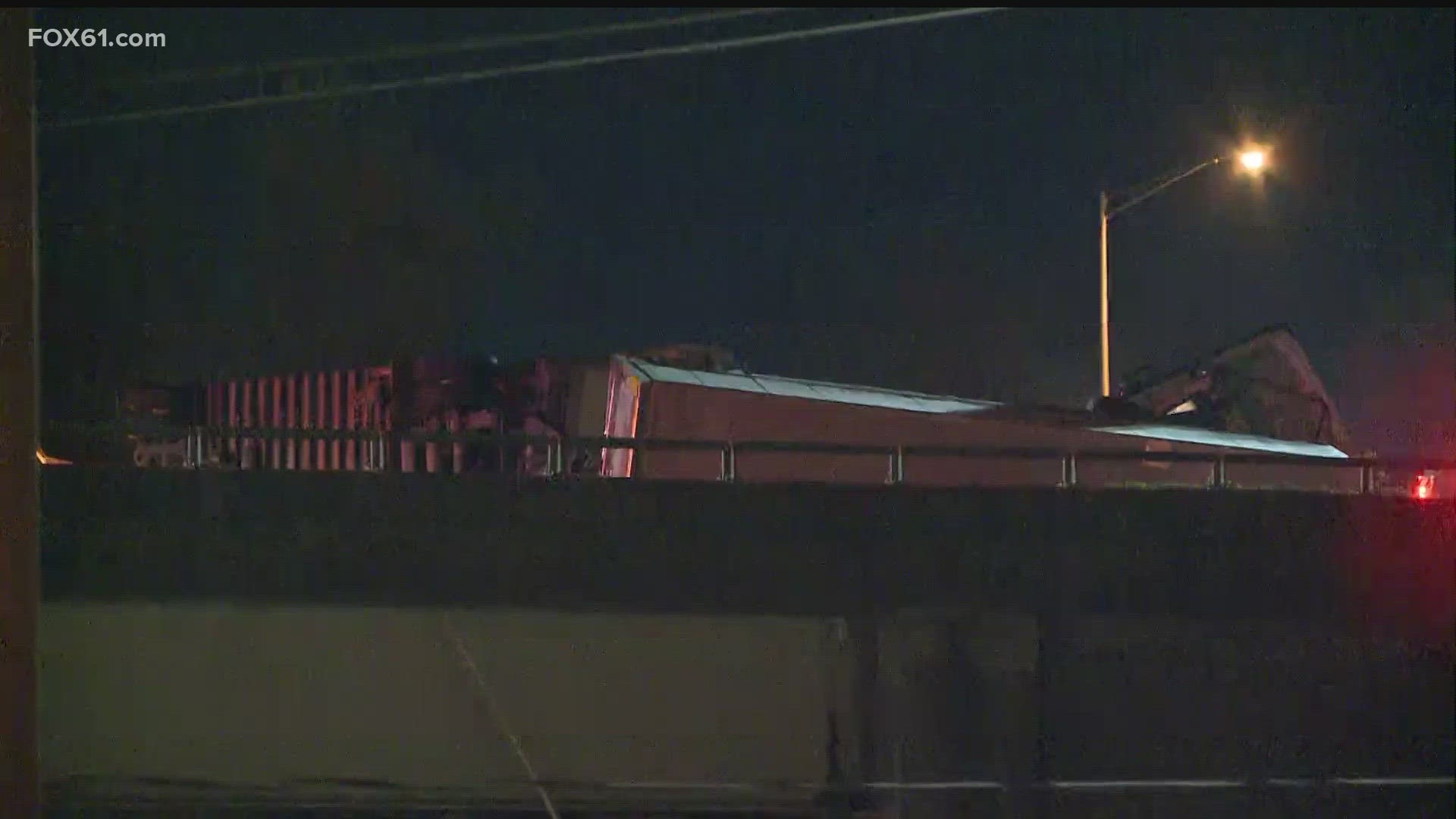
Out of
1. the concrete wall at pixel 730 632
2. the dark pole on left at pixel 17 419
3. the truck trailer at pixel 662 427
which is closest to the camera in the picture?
the dark pole on left at pixel 17 419

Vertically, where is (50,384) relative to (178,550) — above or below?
above

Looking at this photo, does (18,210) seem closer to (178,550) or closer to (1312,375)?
(178,550)

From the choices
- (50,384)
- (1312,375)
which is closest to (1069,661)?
(1312,375)

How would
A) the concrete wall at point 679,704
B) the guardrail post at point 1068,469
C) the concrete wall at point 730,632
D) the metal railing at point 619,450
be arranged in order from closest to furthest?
the concrete wall at point 679,704
the concrete wall at point 730,632
the metal railing at point 619,450
the guardrail post at point 1068,469

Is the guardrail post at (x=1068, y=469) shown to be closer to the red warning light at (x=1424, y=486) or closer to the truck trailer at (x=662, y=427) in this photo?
the truck trailer at (x=662, y=427)

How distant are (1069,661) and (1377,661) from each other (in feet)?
5.83

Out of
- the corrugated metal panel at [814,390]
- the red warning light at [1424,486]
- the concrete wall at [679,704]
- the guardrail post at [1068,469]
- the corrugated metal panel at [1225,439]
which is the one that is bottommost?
the concrete wall at [679,704]

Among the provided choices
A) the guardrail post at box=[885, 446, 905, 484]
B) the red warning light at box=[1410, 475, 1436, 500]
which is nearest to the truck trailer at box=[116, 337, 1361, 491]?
the guardrail post at box=[885, 446, 905, 484]

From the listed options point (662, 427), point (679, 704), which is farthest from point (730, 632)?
point (662, 427)

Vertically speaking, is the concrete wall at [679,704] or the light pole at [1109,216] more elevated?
the light pole at [1109,216]

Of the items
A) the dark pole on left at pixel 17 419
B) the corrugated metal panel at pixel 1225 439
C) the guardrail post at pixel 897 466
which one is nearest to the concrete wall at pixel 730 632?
the guardrail post at pixel 897 466

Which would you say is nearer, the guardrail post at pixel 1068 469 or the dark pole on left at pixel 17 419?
the dark pole on left at pixel 17 419

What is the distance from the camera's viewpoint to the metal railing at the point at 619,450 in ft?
23.2

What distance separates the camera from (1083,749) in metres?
6.77
